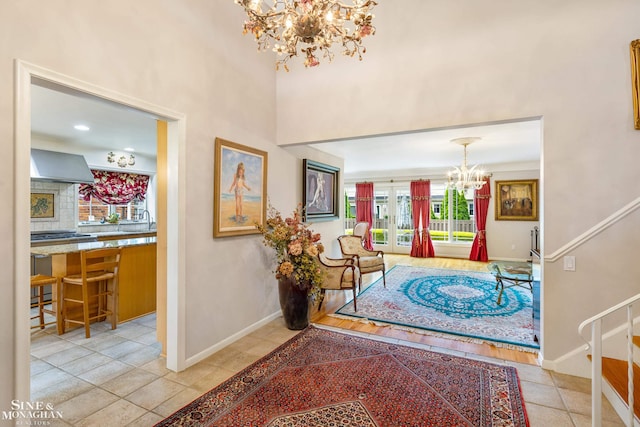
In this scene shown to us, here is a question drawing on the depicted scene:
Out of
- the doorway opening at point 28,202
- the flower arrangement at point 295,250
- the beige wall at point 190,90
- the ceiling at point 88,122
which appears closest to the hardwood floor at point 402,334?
the flower arrangement at point 295,250

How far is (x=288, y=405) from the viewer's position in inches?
83.0

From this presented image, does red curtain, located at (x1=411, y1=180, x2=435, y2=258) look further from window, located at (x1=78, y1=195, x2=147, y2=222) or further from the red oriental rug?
window, located at (x1=78, y1=195, x2=147, y2=222)

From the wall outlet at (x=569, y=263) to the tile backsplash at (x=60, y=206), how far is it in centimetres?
762

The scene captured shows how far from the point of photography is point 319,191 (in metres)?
4.94

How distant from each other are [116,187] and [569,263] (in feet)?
26.0

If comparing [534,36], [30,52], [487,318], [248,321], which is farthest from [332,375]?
[534,36]

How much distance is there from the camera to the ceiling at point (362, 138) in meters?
3.85

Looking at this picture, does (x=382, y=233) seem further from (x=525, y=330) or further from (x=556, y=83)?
(x=556, y=83)

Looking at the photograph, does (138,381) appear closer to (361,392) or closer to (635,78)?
(361,392)

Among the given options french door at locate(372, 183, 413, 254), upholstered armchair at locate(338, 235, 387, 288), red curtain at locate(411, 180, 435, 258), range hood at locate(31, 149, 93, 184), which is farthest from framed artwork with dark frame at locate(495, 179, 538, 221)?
range hood at locate(31, 149, 93, 184)

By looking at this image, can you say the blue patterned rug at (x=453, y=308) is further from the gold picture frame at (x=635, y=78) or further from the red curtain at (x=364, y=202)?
the red curtain at (x=364, y=202)

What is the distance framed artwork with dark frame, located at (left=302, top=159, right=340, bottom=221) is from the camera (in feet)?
14.5

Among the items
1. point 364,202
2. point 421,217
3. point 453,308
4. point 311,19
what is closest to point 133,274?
point 311,19

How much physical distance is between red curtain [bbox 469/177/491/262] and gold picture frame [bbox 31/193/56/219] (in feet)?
30.9
